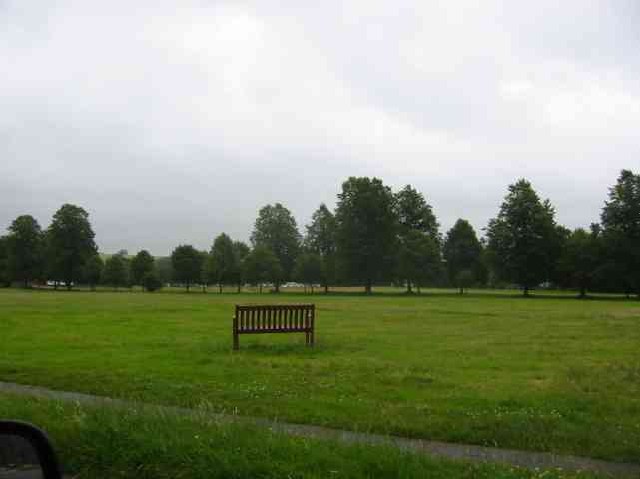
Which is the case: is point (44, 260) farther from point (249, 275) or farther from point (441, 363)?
point (441, 363)

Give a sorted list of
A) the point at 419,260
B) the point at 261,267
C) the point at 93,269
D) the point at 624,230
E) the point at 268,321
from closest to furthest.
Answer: the point at 268,321, the point at 624,230, the point at 419,260, the point at 261,267, the point at 93,269

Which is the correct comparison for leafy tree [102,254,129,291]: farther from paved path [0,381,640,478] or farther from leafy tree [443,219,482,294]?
paved path [0,381,640,478]

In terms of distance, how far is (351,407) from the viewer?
9.05 meters

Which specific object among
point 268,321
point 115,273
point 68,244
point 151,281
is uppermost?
point 68,244

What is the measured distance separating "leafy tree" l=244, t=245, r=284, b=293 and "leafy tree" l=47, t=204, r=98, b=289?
2837cm

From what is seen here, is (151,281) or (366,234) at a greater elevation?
(366,234)

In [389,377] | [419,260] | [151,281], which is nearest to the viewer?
[389,377]

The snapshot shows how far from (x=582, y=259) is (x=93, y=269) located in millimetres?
74485

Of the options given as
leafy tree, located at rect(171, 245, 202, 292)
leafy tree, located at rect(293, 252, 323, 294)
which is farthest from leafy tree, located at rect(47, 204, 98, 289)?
leafy tree, located at rect(293, 252, 323, 294)

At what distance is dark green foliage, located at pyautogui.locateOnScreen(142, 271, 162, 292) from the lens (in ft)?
335

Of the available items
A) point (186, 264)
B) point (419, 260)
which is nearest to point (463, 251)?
point (419, 260)

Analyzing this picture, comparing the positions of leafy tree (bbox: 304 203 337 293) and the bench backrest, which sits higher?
leafy tree (bbox: 304 203 337 293)

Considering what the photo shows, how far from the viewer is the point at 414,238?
8906 centimetres

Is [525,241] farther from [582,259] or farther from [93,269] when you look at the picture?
[93,269]
